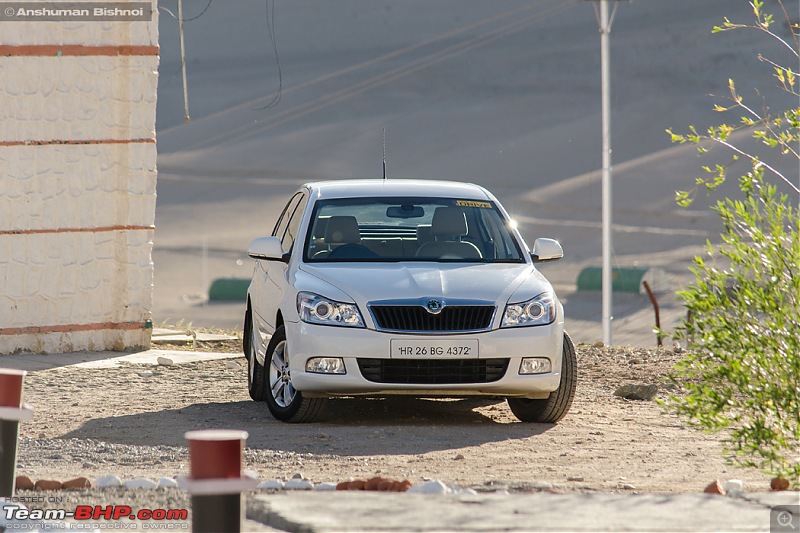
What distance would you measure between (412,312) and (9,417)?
143 inches

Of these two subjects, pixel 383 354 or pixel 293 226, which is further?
pixel 293 226

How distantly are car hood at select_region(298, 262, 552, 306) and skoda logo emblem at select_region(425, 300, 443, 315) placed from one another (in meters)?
0.07

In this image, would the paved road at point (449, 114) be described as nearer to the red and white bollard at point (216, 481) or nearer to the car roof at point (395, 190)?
the car roof at point (395, 190)

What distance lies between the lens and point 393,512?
16.9 feet

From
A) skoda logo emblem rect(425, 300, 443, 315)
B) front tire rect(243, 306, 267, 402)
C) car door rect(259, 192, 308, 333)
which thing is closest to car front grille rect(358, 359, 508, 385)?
skoda logo emblem rect(425, 300, 443, 315)

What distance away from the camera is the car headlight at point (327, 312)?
8727mm

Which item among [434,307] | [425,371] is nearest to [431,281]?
[434,307]

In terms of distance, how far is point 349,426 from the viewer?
909cm

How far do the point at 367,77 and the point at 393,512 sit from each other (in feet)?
244

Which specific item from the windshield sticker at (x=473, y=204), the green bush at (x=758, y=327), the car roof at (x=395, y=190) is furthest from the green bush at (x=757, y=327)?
the car roof at (x=395, y=190)

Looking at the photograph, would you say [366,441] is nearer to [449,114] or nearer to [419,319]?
[419,319]

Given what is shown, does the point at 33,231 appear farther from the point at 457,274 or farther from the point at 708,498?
the point at 708,498

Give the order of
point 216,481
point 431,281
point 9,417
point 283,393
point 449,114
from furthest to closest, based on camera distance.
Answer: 1. point 449,114
2. point 283,393
3. point 431,281
4. point 9,417
5. point 216,481

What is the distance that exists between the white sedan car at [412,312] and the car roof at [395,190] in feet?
0.08
